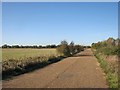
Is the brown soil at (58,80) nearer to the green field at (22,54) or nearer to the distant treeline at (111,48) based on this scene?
the distant treeline at (111,48)

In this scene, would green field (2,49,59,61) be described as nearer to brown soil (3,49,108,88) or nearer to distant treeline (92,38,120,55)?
distant treeline (92,38,120,55)

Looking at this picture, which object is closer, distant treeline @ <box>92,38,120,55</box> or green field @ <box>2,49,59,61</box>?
distant treeline @ <box>92,38,120,55</box>

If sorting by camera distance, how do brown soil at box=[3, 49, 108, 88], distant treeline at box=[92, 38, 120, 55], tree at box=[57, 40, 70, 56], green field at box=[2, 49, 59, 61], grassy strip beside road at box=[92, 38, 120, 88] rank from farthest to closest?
tree at box=[57, 40, 70, 56]
green field at box=[2, 49, 59, 61]
distant treeline at box=[92, 38, 120, 55]
grassy strip beside road at box=[92, 38, 120, 88]
brown soil at box=[3, 49, 108, 88]

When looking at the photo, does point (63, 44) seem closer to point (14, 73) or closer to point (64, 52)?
point (64, 52)

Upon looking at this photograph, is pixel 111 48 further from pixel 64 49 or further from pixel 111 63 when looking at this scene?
pixel 64 49

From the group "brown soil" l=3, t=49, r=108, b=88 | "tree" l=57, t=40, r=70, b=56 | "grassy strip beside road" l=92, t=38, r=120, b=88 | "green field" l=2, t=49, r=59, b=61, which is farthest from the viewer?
"tree" l=57, t=40, r=70, b=56

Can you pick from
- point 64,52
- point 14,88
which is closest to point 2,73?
point 14,88

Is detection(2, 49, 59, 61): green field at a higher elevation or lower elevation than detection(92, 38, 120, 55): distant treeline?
lower

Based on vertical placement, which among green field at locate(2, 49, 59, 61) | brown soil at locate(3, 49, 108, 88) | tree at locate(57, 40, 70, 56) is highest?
tree at locate(57, 40, 70, 56)

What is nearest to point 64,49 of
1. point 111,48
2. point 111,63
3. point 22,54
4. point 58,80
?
point 22,54

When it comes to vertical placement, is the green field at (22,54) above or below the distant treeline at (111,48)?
below

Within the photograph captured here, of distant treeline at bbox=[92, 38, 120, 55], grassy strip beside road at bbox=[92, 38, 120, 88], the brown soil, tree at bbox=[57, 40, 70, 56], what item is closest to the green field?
tree at bbox=[57, 40, 70, 56]

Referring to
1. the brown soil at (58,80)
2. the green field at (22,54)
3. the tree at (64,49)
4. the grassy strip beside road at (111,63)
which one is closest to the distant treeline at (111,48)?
the grassy strip beside road at (111,63)

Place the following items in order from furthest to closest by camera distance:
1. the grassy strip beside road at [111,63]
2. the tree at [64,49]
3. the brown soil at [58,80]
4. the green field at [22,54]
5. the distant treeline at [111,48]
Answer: the tree at [64,49] → the green field at [22,54] → the distant treeline at [111,48] → the grassy strip beside road at [111,63] → the brown soil at [58,80]
